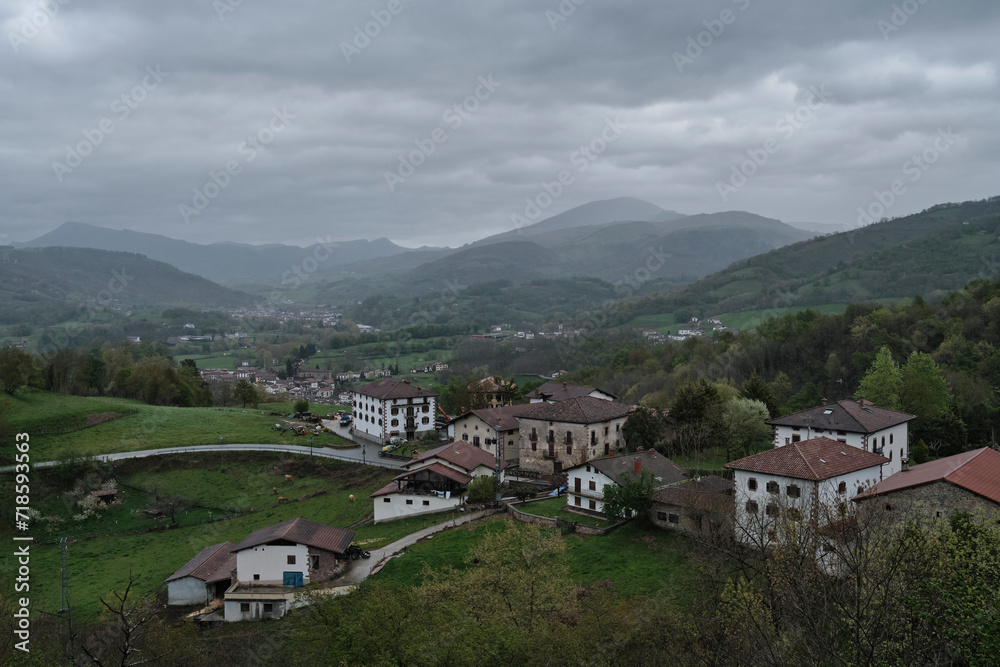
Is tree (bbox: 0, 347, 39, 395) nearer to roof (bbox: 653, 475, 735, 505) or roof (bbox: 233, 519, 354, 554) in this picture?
roof (bbox: 233, 519, 354, 554)

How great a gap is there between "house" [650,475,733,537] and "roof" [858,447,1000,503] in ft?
20.5

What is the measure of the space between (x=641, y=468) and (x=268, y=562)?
882 inches

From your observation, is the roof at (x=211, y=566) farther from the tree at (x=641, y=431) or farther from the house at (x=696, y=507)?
the tree at (x=641, y=431)

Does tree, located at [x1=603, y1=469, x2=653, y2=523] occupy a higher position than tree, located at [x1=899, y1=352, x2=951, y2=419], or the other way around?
tree, located at [x1=899, y1=352, x2=951, y2=419]

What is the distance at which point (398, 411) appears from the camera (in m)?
68.1

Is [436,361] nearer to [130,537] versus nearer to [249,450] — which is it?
[249,450]

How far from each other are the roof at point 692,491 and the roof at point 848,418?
29.3ft

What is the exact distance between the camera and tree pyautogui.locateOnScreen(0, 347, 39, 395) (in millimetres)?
71750

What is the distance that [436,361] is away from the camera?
17650 cm

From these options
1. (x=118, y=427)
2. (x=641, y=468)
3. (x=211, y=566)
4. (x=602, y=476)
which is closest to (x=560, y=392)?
(x=641, y=468)

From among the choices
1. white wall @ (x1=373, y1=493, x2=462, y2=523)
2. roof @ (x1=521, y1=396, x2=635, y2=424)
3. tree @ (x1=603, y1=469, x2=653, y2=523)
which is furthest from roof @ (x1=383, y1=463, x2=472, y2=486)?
tree @ (x1=603, y1=469, x2=653, y2=523)

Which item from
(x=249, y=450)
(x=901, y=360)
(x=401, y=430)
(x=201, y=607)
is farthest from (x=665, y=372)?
(x=201, y=607)

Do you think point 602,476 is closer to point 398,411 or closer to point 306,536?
point 306,536

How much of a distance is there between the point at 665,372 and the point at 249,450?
6009 cm
